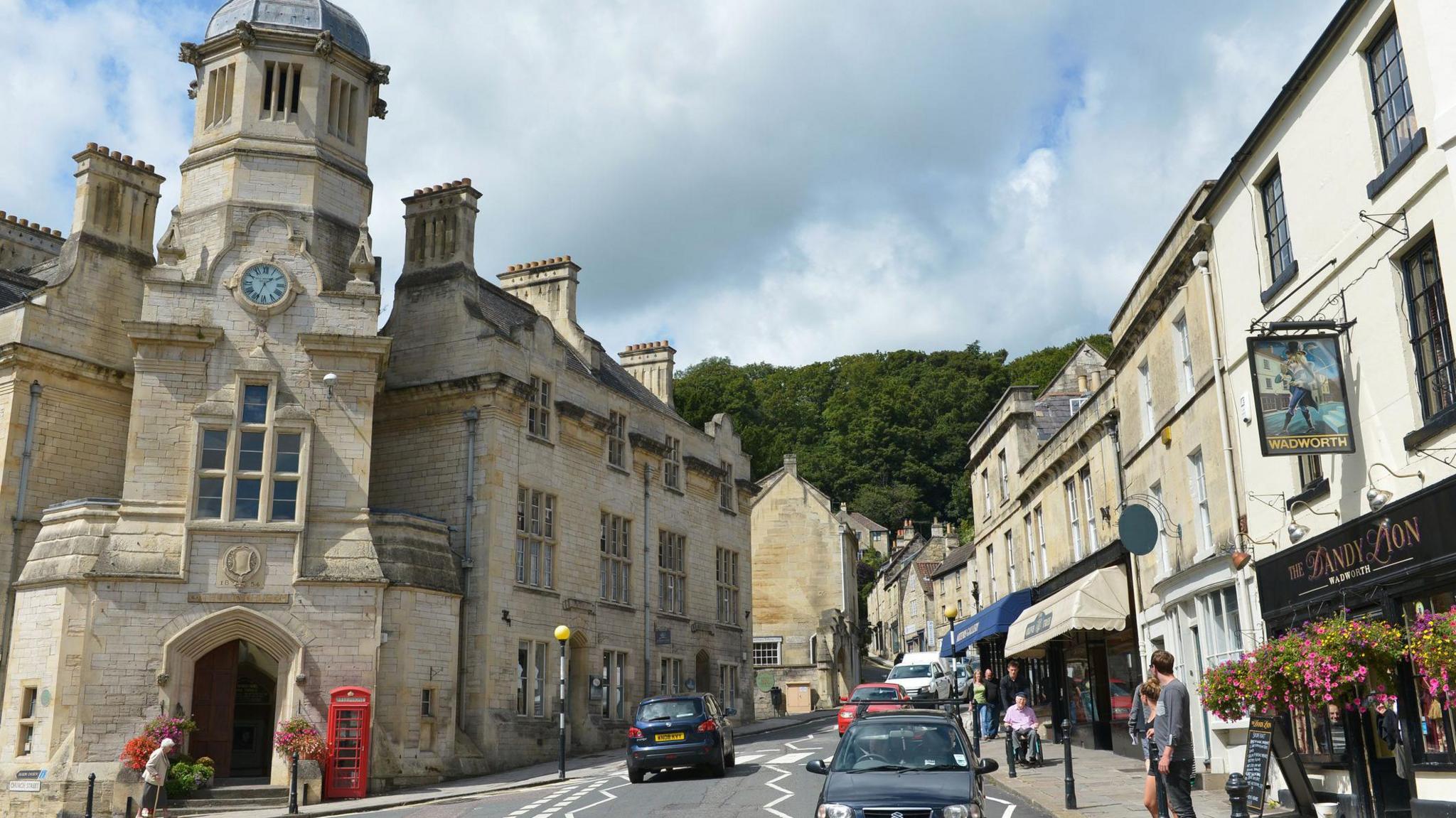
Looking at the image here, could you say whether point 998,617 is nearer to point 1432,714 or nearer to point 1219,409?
point 1219,409

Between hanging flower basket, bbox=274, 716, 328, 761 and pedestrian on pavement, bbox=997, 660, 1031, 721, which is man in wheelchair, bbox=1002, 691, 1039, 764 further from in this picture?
hanging flower basket, bbox=274, 716, 328, 761

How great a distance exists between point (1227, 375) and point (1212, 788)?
231 inches

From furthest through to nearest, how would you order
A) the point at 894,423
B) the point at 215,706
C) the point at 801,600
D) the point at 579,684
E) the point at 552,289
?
1. the point at 894,423
2. the point at 801,600
3. the point at 552,289
4. the point at 579,684
5. the point at 215,706

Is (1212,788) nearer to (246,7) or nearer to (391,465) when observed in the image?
(391,465)

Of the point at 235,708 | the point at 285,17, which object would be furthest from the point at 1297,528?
the point at 285,17

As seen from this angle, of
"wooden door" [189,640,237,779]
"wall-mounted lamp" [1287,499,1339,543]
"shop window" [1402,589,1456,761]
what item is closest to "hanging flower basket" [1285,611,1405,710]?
"shop window" [1402,589,1456,761]

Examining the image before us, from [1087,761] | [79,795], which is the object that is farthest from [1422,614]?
[79,795]

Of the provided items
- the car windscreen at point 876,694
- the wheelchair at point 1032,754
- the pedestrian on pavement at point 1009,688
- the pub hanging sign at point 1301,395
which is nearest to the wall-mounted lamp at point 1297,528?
the pub hanging sign at point 1301,395

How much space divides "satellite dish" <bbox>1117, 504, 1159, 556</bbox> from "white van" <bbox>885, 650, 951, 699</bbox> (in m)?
11.8

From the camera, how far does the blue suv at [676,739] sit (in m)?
19.9

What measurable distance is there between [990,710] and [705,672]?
13.6 meters

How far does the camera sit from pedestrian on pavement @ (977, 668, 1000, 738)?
1000 inches

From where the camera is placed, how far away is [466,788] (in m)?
22.0

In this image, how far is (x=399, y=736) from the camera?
2331 cm
